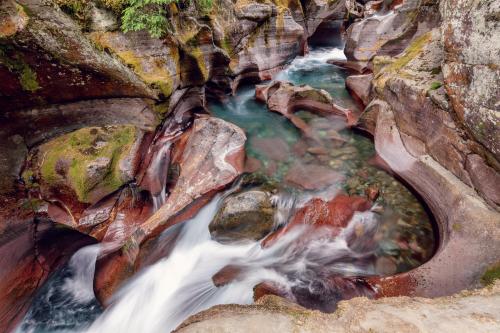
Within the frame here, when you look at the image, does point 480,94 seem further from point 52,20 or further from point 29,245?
point 29,245

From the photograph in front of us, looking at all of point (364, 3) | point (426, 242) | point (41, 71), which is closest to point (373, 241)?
point (426, 242)

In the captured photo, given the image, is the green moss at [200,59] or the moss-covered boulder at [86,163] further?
the green moss at [200,59]

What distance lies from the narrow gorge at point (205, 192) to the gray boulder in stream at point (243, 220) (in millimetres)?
32

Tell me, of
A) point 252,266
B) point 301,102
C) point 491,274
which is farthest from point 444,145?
point 301,102

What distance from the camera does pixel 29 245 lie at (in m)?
4.80

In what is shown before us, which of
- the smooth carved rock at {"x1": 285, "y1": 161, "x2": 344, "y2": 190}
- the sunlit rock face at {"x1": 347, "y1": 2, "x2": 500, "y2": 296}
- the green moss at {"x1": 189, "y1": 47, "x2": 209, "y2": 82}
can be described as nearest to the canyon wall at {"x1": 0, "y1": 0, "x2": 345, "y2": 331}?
the green moss at {"x1": 189, "y1": 47, "x2": 209, "y2": 82}

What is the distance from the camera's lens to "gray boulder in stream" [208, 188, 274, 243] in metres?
5.20

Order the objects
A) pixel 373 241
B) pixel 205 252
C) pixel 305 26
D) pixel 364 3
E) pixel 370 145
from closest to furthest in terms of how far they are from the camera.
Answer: pixel 373 241 → pixel 205 252 → pixel 370 145 → pixel 305 26 → pixel 364 3

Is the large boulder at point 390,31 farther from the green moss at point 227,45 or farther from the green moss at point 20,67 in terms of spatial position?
the green moss at point 20,67

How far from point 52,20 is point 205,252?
513cm

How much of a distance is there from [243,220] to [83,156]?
347 cm

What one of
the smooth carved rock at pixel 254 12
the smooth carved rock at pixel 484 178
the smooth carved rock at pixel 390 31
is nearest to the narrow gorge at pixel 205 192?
the smooth carved rock at pixel 484 178

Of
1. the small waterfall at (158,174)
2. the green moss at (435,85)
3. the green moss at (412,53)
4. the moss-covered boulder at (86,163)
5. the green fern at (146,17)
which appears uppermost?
the green fern at (146,17)

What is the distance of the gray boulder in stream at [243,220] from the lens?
520 cm
